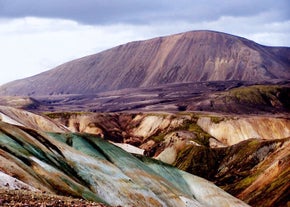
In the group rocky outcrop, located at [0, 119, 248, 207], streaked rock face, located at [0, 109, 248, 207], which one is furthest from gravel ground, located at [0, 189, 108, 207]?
rocky outcrop, located at [0, 119, 248, 207]

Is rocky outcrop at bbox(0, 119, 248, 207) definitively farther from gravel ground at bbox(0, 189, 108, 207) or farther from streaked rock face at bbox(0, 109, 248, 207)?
gravel ground at bbox(0, 189, 108, 207)

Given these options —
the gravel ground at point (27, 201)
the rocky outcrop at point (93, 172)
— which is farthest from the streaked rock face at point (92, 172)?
the gravel ground at point (27, 201)

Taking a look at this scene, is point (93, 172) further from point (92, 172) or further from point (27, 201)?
point (27, 201)

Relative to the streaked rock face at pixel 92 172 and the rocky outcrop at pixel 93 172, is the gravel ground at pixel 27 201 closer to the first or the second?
the streaked rock face at pixel 92 172

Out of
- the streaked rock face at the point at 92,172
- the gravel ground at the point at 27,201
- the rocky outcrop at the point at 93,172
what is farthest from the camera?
the rocky outcrop at the point at 93,172

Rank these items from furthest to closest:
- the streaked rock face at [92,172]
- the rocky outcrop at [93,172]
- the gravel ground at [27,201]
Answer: the rocky outcrop at [93,172], the streaked rock face at [92,172], the gravel ground at [27,201]

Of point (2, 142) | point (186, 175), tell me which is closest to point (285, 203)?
point (186, 175)

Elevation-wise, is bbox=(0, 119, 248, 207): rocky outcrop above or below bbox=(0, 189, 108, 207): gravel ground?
below

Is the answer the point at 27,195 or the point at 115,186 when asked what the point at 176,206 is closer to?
the point at 115,186

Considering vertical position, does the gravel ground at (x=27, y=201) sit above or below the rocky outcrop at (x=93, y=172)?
above

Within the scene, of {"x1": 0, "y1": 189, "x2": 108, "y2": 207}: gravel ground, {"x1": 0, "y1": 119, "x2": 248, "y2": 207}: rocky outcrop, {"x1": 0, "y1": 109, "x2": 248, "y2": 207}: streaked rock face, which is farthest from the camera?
{"x1": 0, "y1": 119, "x2": 248, "y2": 207}: rocky outcrop

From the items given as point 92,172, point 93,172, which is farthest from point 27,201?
point 93,172

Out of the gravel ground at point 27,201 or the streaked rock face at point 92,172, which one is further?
the streaked rock face at point 92,172
